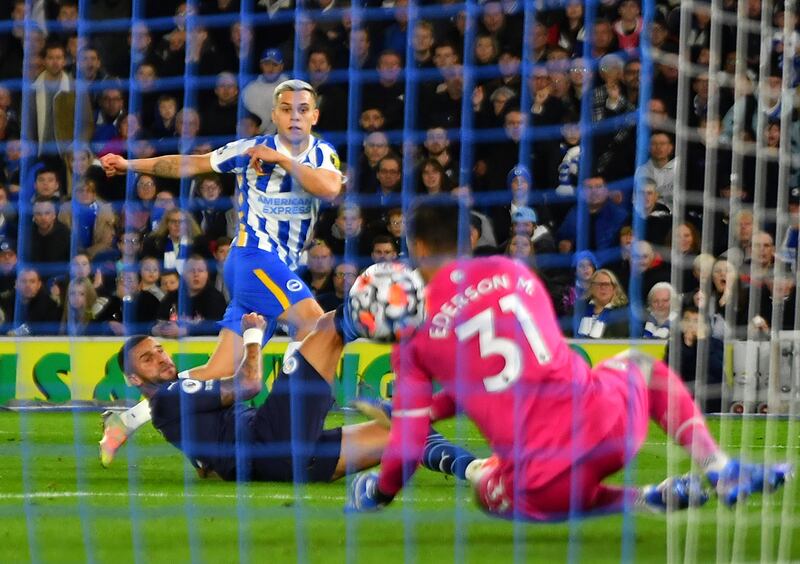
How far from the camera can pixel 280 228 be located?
8.88m

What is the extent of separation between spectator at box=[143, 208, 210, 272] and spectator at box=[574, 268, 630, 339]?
8.94 ft

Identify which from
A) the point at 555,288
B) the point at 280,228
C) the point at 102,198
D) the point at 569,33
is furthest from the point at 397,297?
the point at 569,33

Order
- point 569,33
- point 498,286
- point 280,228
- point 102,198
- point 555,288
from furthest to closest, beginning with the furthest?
1. point 569,33
2. point 102,198
3. point 555,288
4. point 280,228
5. point 498,286

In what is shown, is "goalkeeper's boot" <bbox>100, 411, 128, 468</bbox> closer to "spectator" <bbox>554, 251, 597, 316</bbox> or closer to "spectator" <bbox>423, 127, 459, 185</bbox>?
"spectator" <bbox>554, 251, 597, 316</bbox>

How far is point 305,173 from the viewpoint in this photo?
8.34 metres

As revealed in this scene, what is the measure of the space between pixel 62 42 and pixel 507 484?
839cm

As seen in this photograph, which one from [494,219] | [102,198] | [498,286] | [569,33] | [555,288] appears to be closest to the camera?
[498,286]

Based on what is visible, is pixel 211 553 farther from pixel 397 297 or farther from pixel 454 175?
pixel 454 175

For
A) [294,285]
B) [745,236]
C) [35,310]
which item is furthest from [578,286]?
[35,310]

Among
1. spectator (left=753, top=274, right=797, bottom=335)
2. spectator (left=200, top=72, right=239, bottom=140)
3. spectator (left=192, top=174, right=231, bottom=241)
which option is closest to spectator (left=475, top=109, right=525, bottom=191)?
spectator (left=200, top=72, right=239, bottom=140)

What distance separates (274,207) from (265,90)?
2479mm

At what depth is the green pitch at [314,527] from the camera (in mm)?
5793

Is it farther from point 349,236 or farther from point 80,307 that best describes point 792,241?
point 80,307

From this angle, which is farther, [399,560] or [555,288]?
[555,288]
